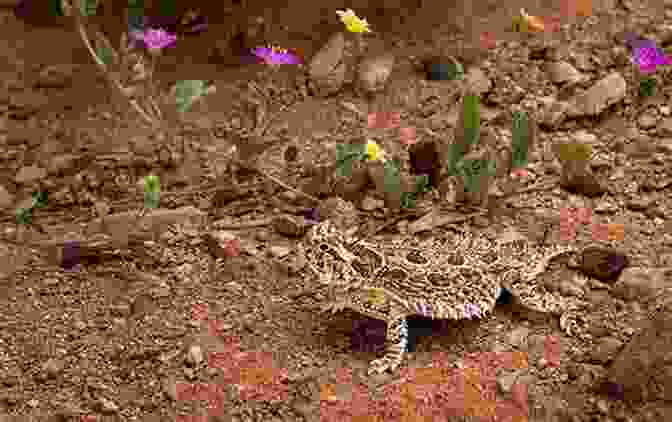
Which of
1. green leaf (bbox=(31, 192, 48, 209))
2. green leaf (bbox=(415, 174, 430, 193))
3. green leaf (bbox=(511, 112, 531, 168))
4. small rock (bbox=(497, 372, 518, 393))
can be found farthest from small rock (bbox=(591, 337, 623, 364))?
green leaf (bbox=(31, 192, 48, 209))

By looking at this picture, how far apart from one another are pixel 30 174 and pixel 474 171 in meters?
2.75

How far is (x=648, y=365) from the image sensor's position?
4.02m

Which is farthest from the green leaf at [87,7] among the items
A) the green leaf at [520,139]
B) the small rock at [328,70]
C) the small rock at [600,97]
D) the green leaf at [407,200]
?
the small rock at [600,97]

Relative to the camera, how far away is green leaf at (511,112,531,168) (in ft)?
16.9

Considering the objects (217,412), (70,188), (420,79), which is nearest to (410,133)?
(420,79)

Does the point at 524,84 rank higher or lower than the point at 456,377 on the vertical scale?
higher

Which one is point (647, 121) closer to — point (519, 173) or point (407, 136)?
point (519, 173)

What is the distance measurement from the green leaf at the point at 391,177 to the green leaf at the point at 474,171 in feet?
1.23

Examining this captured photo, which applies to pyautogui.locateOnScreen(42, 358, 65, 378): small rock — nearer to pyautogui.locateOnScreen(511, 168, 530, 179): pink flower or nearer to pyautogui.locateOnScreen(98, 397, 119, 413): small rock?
pyautogui.locateOnScreen(98, 397, 119, 413): small rock

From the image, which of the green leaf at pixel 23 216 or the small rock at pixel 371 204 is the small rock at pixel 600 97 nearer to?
the small rock at pixel 371 204

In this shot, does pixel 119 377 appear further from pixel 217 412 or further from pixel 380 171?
pixel 380 171

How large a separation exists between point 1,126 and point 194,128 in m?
1.26

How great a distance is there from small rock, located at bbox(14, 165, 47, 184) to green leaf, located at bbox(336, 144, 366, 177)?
1877 mm

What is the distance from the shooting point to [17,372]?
4.39 metres
